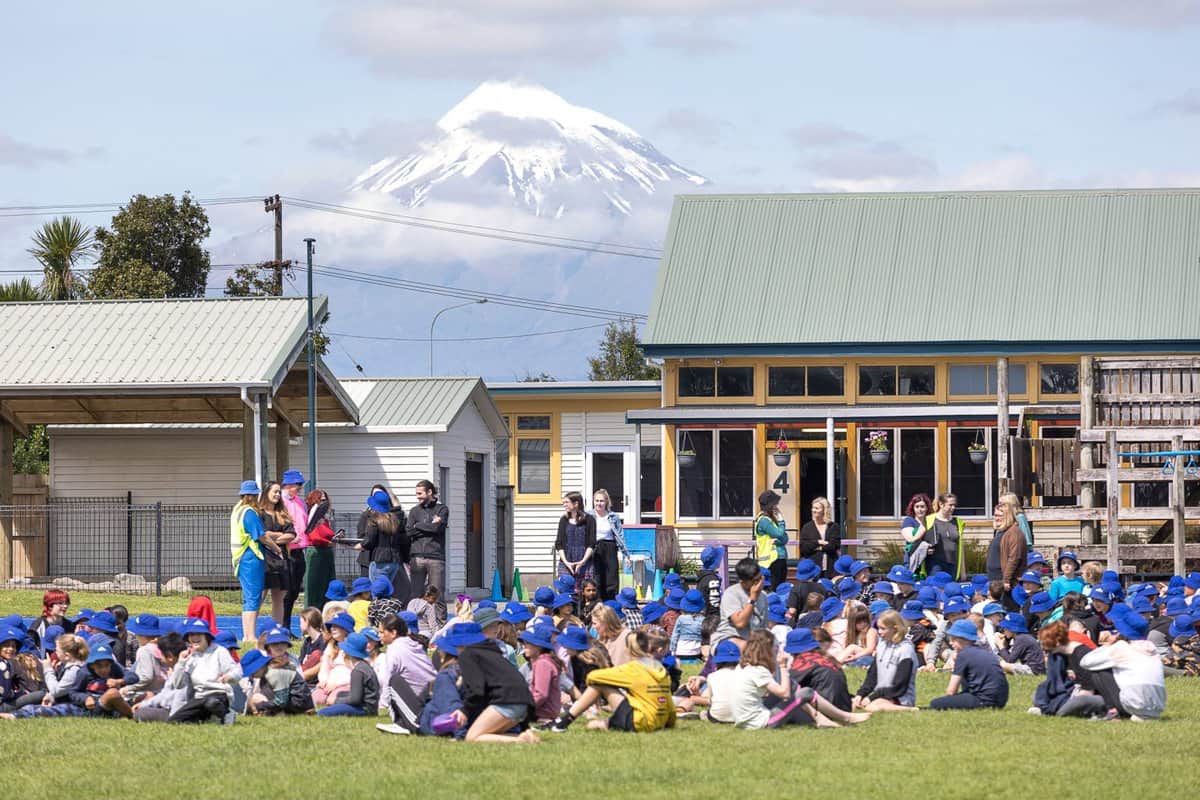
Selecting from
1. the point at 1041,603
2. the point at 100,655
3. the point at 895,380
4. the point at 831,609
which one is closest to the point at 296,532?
the point at 100,655

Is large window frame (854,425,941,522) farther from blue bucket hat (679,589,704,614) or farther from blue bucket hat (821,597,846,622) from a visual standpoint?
blue bucket hat (821,597,846,622)

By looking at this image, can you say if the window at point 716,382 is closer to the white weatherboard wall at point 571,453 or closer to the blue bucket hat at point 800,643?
the white weatherboard wall at point 571,453

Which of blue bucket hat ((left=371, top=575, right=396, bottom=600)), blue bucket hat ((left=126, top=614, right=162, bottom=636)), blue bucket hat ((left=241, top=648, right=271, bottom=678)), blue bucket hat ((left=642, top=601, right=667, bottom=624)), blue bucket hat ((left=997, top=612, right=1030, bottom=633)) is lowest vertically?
blue bucket hat ((left=241, top=648, right=271, bottom=678))

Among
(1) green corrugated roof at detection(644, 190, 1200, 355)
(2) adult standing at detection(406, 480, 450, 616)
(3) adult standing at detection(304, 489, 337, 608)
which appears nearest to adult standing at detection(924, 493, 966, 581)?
(2) adult standing at detection(406, 480, 450, 616)

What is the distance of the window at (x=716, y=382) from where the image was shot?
3234 cm

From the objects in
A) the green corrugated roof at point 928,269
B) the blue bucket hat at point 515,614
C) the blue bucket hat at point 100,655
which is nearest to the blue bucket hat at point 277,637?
the blue bucket hat at point 100,655

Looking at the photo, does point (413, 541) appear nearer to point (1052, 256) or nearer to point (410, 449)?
point (410, 449)

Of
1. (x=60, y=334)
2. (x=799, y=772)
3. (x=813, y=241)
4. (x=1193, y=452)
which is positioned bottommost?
(x=799, y=772)

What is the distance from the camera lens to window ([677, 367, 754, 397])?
106 ft

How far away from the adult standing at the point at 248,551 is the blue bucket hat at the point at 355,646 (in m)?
4.76

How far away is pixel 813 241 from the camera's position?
34.8m

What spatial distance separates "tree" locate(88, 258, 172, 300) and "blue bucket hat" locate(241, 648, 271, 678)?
30838 millimetres

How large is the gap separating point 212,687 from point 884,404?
68.0 ft

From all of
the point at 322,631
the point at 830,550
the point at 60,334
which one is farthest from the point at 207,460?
the point at 322,631
